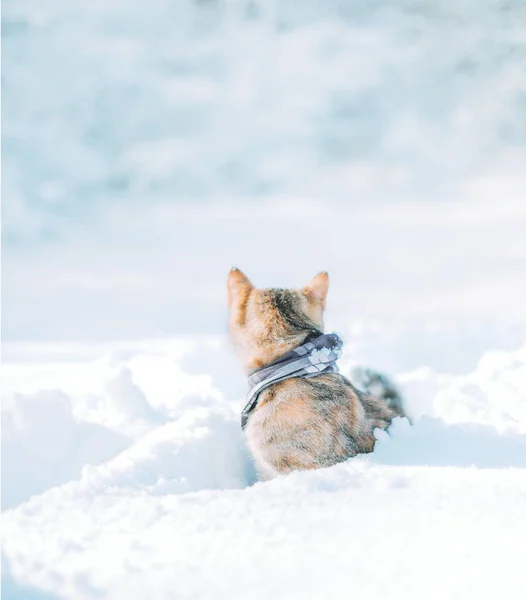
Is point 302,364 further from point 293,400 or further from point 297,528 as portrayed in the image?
point 297,528

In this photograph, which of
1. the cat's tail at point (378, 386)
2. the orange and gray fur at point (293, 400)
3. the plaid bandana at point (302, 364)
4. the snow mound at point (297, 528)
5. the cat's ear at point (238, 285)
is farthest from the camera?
the cat's tail at point (378, 386)

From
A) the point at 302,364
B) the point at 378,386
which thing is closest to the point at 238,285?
the point at 302,364

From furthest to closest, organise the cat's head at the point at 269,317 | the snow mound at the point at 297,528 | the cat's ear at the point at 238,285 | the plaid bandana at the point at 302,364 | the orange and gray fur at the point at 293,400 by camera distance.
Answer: the cat's ear at the point at 238,285 < the cat's head at the point at 269,317 < the plaid bandana at the point at 302,364 < the orange and gray fur at the point at 293,400 < the snow mound at the point at 297,528

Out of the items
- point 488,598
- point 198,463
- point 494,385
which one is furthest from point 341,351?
point 494,385

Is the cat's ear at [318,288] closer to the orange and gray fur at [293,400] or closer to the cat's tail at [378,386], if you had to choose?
the orange and gray fur at [293,400]

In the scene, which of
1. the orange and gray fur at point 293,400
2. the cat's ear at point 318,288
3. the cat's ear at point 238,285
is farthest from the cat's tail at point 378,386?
the cat's ear at point 238,285

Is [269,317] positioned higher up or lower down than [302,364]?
higher up
